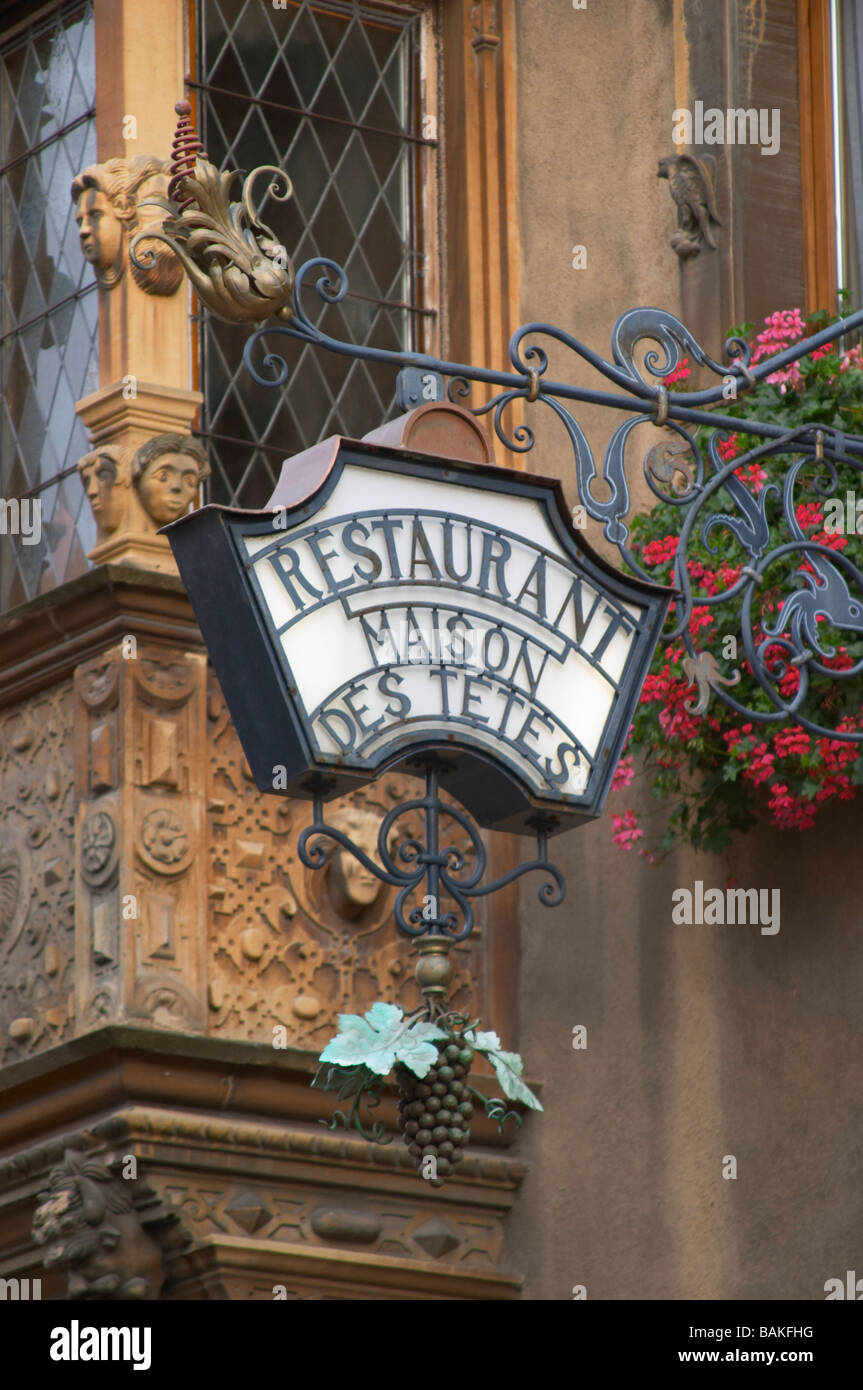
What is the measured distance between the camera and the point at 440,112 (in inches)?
357

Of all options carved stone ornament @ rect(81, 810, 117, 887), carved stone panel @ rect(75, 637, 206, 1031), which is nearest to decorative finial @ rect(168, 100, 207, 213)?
carved stone panel @ rect(75, 637, 206, 1031)

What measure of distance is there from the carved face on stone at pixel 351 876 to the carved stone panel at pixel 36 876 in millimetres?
740

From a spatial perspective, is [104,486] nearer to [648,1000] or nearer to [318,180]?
[318,180]

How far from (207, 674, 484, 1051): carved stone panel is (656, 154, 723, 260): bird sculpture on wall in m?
1.81

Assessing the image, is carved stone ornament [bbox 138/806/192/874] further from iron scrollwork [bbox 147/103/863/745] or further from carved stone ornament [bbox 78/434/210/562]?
iron scrollwork [bbox 147/103/863/745]

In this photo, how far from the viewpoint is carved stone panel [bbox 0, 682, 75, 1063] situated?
781 cm

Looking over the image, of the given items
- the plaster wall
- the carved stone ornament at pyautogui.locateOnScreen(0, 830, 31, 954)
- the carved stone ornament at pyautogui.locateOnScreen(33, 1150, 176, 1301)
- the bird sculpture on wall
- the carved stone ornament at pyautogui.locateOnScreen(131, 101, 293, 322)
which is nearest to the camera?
the carved stone ornament at pyautogui.locateOnScreen(131, 101, 293, 322)

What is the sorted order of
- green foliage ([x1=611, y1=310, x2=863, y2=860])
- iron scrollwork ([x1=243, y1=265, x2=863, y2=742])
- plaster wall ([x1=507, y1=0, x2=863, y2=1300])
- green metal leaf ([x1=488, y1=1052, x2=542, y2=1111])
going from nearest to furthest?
green metal leaf ([x1=488, y1=1052, x2=542, y2=1111]) → iron scrollwork ([x1=243, y1=265, x2=863, y2=742]) → green foliage ([x1=611, y1=310, x2=863, y2=860]) → plaster wall ([x1=507, y1=0, x2=863, y2=1300])

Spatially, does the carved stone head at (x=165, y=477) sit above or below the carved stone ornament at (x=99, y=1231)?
above

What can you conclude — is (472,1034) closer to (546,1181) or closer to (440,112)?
(546,1181)

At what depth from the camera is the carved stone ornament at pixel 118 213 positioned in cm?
807

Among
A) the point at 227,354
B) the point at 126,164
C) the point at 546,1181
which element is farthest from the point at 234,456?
the point at 546,1181

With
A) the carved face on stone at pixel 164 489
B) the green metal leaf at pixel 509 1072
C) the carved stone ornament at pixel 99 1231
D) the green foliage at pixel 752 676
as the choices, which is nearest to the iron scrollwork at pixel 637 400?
the green metal leaf at pixel 509 1072

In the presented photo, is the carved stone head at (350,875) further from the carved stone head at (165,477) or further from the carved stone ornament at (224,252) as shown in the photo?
the carved stone ornament at (224,252)
